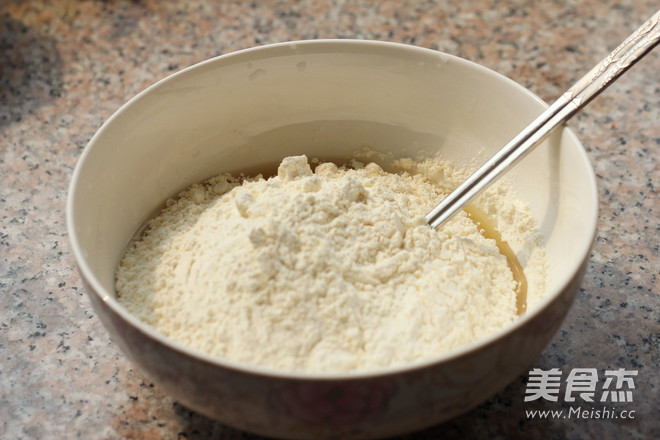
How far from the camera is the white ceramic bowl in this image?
615 mm

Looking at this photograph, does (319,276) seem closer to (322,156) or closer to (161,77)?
(322,156)

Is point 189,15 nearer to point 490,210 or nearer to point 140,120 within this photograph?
point 140,120

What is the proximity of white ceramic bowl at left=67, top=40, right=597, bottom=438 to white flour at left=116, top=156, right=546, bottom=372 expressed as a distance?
0.06 m

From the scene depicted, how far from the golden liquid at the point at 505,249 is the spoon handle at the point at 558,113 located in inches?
2.9

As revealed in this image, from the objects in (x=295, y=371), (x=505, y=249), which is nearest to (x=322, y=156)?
(x=505, y=249)

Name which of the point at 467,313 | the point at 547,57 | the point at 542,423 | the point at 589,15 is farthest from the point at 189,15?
the point at 542,423

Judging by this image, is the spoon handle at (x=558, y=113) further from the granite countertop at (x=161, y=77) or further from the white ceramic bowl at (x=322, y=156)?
the granite countertop at (x=161, y=77)

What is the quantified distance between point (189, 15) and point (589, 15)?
33.7 inches

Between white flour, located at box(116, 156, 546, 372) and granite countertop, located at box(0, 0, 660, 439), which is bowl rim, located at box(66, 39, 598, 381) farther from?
granite countertop, located at box(0, 0, 660, 439)

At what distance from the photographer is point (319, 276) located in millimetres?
765

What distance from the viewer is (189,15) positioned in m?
1.48

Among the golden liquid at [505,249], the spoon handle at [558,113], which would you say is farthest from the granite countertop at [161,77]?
the spoon handle at [558,113]

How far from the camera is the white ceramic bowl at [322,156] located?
0.61 meters

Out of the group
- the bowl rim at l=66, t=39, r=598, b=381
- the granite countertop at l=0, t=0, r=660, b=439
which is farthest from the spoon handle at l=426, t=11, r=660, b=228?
the granite countertop at l=0, t=0, r=660, b=439
